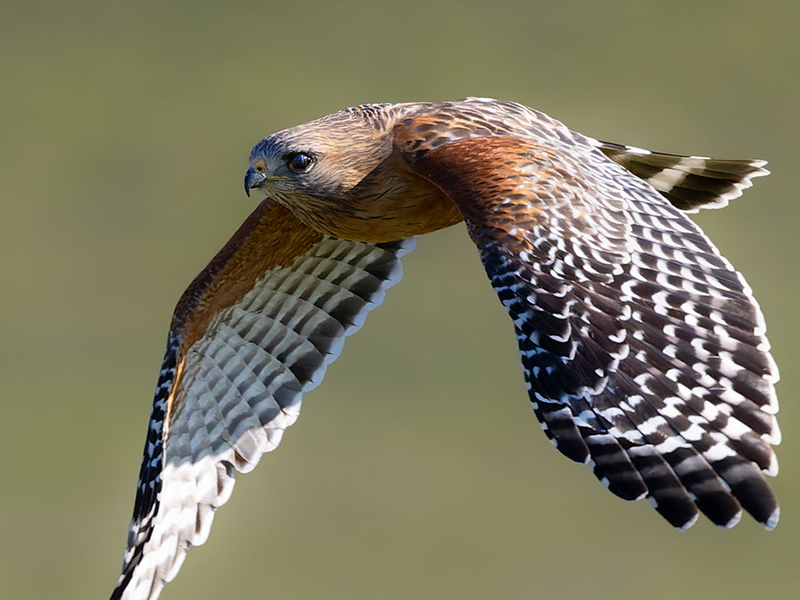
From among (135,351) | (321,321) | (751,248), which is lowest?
(321,321)

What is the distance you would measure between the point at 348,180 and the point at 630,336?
2226 millimetres

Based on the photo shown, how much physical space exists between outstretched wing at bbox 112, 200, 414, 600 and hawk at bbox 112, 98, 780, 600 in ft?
0.04

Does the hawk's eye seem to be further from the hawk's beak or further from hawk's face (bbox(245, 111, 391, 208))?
the hawk's beak

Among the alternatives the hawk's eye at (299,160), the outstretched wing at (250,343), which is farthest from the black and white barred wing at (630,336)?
the outstretched wing at (250,343)

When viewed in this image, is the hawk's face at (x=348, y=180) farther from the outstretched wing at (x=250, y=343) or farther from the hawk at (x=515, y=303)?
the outstretched wing at (x=250, y=343)

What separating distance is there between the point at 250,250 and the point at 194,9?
28175mm

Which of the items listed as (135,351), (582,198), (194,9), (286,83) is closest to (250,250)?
(582,198)

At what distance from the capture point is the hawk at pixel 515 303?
808 cm

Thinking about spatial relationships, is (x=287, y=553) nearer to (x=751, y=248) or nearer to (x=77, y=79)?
(x=751, y=248)

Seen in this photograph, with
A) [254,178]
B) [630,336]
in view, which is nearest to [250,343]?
[254,178]

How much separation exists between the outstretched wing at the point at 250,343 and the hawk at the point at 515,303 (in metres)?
0.01

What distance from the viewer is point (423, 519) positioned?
877 inches

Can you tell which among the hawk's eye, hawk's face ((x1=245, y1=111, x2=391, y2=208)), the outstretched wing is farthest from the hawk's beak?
the outstretched wing

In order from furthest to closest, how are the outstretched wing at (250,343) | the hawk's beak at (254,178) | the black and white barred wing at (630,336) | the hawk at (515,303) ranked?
the outstretched wing at (250,343) < the hawk's beak at (254,178) < the hawk at (515,303) < the black and white barred wing at (630,336)
